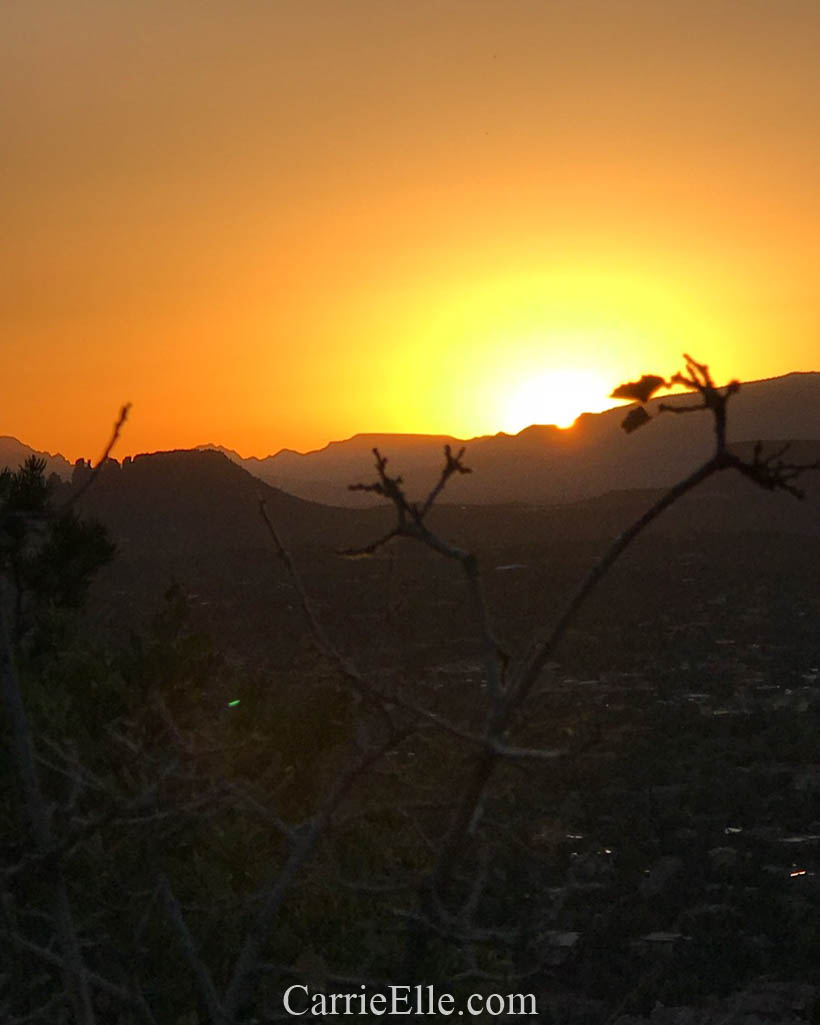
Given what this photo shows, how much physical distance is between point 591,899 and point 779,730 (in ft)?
24.0

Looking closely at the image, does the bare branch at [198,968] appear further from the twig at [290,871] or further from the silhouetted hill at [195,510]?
the silhouetted hill at [195,510]

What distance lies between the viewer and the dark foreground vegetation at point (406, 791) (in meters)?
1.50

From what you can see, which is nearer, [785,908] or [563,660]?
[785,908]

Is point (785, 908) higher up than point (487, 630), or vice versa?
point (487, 630)

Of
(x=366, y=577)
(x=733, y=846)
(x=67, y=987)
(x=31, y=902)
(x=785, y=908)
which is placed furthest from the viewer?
(x=366, y=577)

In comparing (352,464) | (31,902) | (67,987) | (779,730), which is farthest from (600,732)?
(352,464)

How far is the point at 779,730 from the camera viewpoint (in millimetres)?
17047

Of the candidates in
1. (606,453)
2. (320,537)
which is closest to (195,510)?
(320,537)

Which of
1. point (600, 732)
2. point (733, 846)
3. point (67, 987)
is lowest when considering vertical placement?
point (733, 846)

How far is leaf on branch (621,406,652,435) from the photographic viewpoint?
3.89 ft

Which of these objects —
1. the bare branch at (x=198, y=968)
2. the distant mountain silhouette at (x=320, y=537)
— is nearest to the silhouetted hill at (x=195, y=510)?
the distant mountain silhouette at (x=320, y=537)

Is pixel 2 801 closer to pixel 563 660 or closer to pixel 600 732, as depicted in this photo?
pixel 600 732

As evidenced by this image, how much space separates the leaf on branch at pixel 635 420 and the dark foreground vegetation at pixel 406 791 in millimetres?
17

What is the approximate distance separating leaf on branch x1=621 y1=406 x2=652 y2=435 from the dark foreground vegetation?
2 cm
